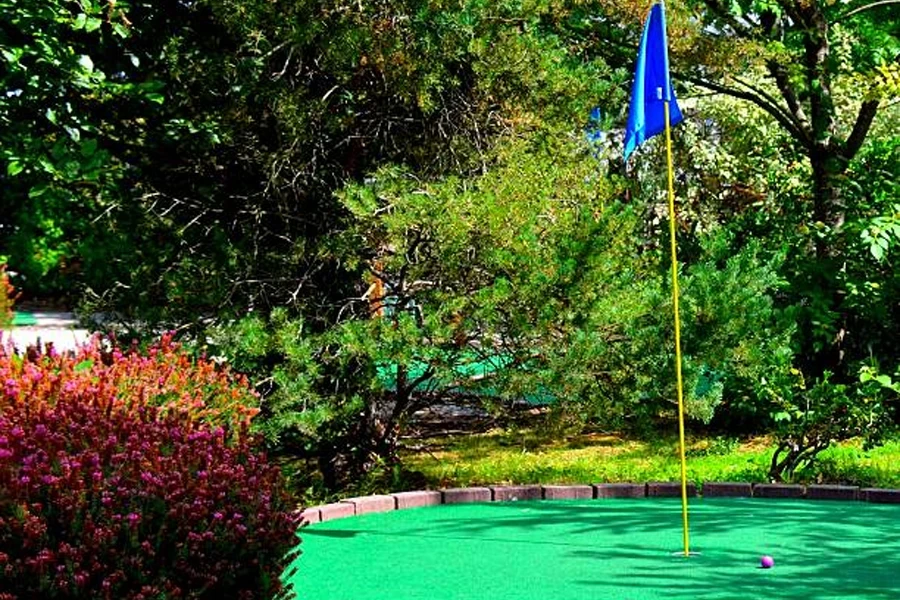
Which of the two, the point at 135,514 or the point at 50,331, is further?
the point at 50,331

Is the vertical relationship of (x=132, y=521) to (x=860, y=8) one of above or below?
below

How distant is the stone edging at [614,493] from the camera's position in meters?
9.42

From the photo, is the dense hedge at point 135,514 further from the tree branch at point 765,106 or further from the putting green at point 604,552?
the tree branch at point 765,106

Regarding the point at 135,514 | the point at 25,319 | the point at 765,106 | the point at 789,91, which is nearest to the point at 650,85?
the point at 135,514

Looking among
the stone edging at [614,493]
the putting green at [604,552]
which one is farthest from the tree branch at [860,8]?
the putting green at [604,552]

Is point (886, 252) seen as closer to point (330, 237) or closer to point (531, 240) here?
point (531, 240)

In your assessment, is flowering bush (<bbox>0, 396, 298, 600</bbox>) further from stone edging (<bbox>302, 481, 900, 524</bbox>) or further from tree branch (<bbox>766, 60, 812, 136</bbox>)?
tree branch (<bbox>766, 60, 812, 136</bbox>)

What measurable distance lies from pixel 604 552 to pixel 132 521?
381cm

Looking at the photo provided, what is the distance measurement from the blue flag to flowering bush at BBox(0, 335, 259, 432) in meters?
2.89

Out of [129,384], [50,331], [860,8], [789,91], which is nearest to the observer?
[129,384]

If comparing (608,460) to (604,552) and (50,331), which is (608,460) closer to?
(604,552)

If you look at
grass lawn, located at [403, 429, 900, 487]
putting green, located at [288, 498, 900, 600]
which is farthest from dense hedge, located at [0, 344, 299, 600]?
grass lawn, located at [403, 429, 900, 487]

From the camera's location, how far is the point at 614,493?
9.76 meters

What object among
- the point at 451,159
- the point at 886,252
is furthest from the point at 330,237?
the point at 886,252
